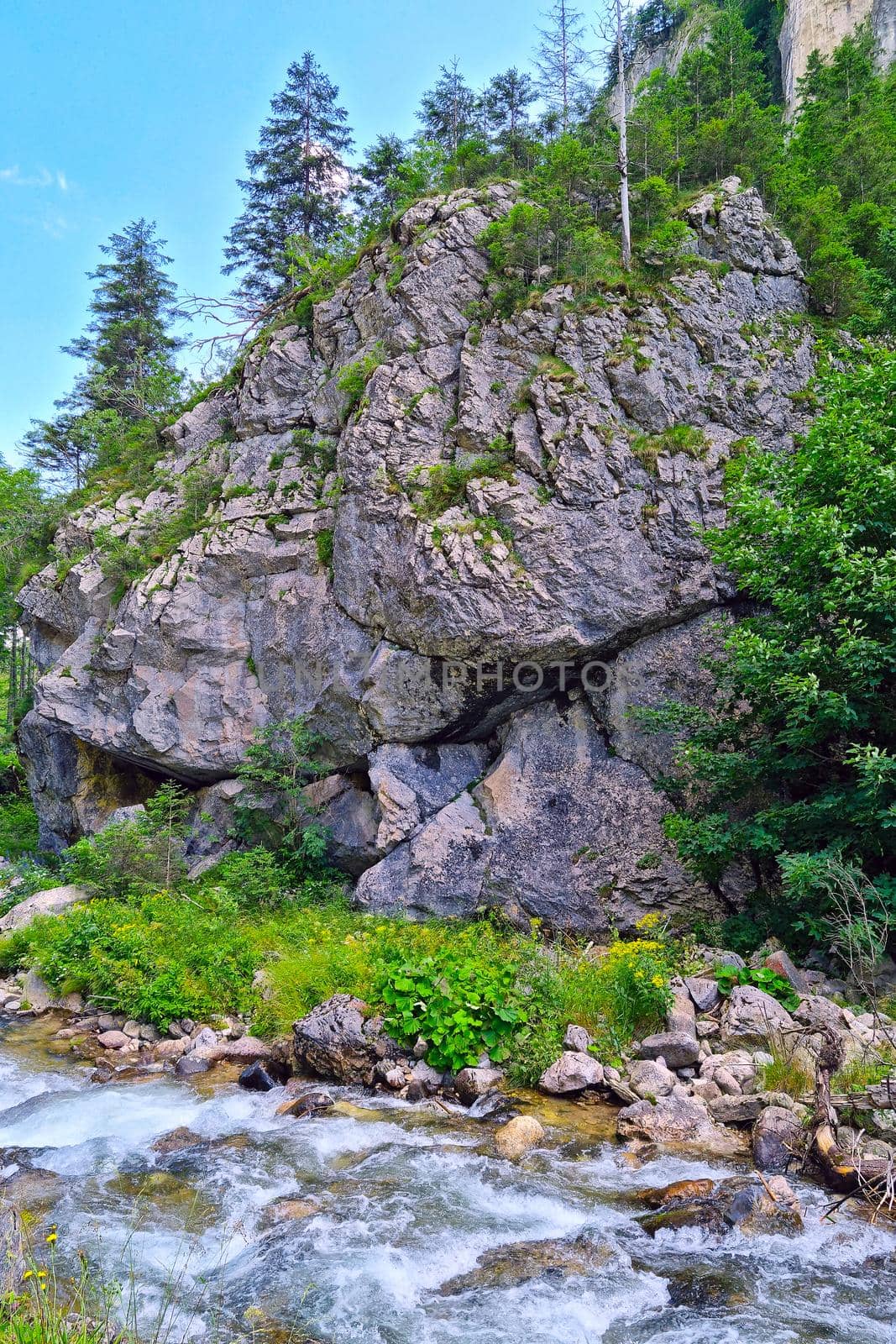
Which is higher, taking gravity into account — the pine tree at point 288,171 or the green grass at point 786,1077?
the pine tree at point 288,171

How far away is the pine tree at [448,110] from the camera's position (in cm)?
2469

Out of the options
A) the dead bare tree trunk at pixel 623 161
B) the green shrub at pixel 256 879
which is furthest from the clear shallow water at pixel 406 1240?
the dead bare tree trunk at pixel 623 161

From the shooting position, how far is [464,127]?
79.0ft

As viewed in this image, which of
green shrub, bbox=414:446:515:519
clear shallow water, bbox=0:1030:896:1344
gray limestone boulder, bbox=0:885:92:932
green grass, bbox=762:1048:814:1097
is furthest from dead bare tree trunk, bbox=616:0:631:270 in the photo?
gray limestone boulder, bbox=0:885:92:932

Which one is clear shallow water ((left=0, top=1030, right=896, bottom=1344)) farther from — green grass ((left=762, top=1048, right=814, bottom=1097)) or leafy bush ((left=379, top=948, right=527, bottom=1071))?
green grass ((left=762, top=1048, right=814, bottom=1097))

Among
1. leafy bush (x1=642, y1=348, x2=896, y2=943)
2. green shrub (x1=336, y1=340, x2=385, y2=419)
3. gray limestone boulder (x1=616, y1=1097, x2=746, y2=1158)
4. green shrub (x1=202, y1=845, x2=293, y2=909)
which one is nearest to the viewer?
gray limestone boulder (x1=616, y1=1097, x2=746, y2=1158)

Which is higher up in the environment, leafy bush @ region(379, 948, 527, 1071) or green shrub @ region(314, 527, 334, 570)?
green shrub @ region(314, 527, 334, 570)

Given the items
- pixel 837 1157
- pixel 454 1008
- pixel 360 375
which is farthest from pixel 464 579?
pixel 837 1157

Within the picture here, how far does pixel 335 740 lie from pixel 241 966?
522cm

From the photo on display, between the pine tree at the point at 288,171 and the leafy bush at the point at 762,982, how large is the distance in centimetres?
2792

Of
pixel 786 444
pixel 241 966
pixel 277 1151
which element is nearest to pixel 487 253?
pixel 786 444

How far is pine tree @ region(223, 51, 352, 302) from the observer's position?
27.8 metres

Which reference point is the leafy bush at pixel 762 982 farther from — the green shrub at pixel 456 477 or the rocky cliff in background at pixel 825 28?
the rocky cliff in background at pixel 825 28

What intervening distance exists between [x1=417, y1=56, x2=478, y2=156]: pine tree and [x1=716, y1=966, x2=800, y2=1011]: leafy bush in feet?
86.8
